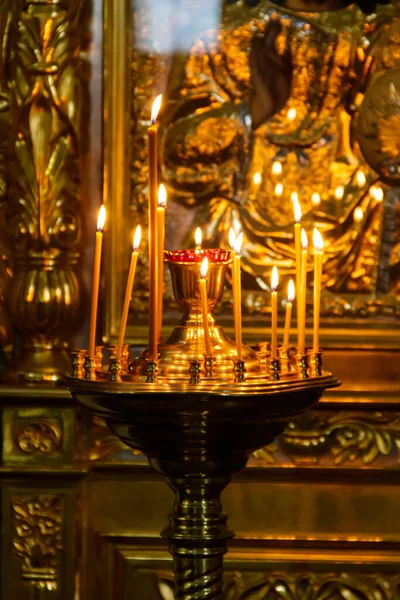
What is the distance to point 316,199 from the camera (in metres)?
1.64

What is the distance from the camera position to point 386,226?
1.64 metres

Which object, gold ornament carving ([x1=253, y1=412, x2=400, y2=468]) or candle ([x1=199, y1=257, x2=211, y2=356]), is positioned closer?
candle ([x1=199, y1=257, x2=211, y2=356])

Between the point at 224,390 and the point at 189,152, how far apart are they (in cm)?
77

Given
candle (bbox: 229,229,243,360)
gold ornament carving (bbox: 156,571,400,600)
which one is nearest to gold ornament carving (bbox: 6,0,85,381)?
gold ornament carving (bbox: 156,571,400,600)

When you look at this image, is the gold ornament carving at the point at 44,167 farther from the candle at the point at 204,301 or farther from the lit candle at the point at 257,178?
the candle at the point at 204,301

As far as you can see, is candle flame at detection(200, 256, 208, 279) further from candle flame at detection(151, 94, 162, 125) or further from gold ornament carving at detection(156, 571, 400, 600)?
gold ornament carving at detection(156, 571, 400, 600)

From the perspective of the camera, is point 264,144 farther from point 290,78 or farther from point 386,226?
point 386,226

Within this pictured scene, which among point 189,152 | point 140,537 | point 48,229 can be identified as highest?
point 189,152

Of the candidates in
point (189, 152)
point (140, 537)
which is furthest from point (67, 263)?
point (140, 537)

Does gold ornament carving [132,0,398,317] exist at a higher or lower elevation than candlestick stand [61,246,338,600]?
higher

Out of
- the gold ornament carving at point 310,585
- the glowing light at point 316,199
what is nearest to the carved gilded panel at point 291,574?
the gold ornament carving at point 310,585

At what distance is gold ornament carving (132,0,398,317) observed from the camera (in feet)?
5.35

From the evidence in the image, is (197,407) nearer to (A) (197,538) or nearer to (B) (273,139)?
(A) (197,538)

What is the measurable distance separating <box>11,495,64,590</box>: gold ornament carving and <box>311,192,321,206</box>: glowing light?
59cm
